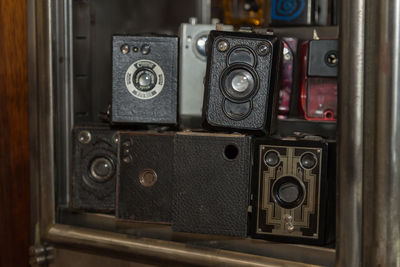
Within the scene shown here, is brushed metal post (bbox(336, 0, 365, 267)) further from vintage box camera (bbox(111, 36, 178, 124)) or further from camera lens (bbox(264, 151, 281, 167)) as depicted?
vintage box camera (bbox(111, 36, 178, 124))

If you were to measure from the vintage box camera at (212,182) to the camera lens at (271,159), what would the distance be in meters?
0.04

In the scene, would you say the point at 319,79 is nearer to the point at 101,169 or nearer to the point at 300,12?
the point at 300,12

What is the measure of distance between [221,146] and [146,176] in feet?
0.66

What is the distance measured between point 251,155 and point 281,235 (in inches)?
6.8

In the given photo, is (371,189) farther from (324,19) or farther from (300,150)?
(324,19)

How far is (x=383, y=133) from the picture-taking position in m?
0.98

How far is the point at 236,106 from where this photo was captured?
1.21 m

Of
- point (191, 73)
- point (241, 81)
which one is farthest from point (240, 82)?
point (191, 73)

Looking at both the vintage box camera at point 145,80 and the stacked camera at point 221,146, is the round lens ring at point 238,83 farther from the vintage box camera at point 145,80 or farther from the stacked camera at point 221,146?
the vintage box camera at point 145,80

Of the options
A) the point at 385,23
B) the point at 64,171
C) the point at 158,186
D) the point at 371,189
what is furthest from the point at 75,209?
the point at 385,23

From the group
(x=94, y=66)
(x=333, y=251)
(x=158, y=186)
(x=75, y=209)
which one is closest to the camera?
(x=333, y=251)

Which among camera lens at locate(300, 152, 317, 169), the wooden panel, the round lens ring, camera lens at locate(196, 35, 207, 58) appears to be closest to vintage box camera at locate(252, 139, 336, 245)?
camera lens at locate(300, 152, 317, 169)

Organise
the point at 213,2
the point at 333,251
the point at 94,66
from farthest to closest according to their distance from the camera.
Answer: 1. the point at 213,2
2. the point at 94,66
3. the point at 333,251

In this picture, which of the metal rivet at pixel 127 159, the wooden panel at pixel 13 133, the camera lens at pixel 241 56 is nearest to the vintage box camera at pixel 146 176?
the metal rivet at pixel 127 159
